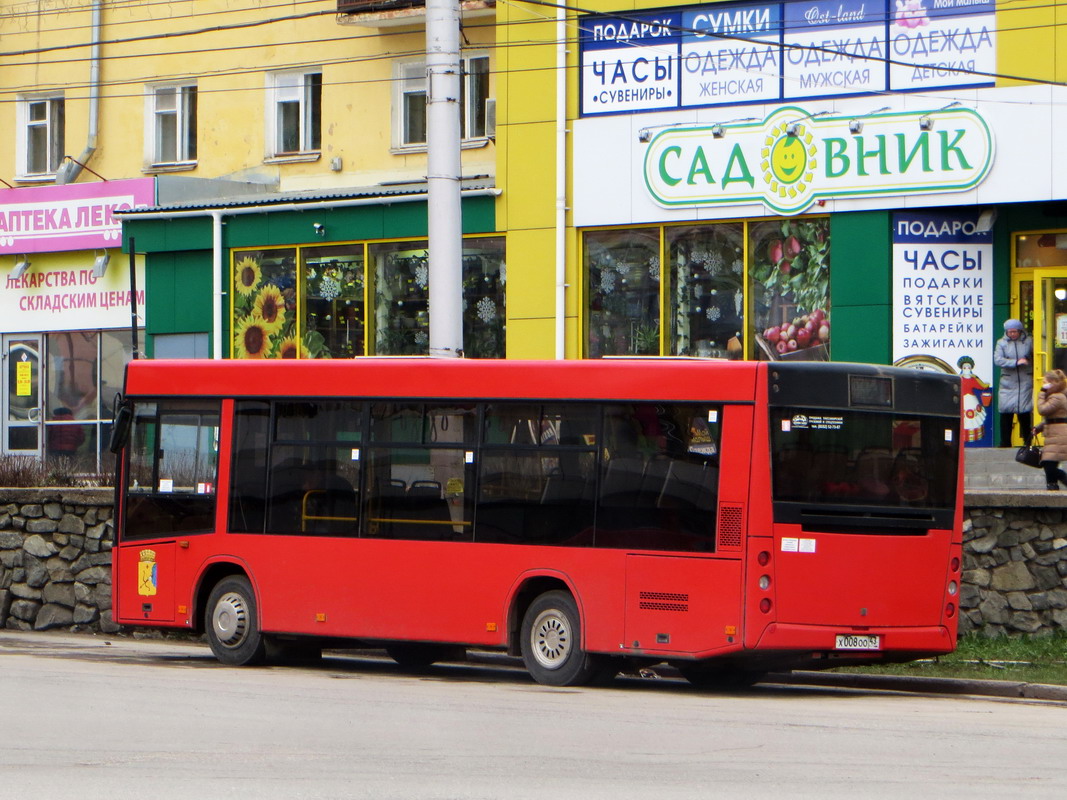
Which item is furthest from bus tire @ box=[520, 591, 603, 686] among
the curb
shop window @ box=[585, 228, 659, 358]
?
shop window @ box=[585, 228, 659, 358]

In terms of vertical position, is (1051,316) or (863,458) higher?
(1051,316)

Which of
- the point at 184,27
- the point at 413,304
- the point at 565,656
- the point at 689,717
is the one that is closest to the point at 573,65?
the point at 413,304

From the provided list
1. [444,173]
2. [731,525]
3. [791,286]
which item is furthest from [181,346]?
[731,525]

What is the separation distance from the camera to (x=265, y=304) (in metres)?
27.7

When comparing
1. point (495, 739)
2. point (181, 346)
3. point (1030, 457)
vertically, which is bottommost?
point (495, 739)

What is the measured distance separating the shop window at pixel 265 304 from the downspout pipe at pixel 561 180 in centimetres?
474

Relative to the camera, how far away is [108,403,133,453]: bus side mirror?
651 inches

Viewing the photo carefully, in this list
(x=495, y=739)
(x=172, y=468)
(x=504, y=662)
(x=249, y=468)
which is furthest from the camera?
(x=504, y=662)

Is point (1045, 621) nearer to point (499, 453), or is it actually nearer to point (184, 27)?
point (499, 453)

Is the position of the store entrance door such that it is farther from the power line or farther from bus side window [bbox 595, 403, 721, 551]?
bus side window [bbox 595, 403, 721, 551]

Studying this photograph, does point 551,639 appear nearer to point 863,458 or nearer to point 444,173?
point 863,458

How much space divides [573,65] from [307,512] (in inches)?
432

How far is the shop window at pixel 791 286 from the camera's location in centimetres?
2341

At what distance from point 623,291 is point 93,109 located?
11.3 m
